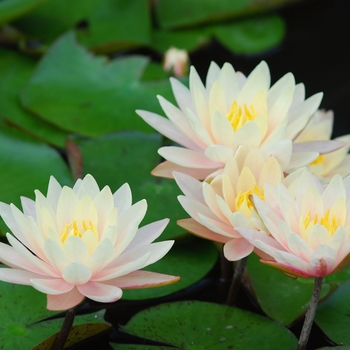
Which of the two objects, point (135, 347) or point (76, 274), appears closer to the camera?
point (76, 274)

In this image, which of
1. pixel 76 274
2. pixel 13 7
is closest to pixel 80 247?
pixel 76 274

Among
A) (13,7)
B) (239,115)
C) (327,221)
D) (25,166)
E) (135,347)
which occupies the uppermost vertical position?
(13,7)

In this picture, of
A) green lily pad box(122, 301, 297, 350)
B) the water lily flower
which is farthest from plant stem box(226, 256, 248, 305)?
the water lily flower

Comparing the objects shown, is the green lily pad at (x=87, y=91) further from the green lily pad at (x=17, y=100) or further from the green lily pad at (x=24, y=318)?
the green lily pad at (x=24, y=318)

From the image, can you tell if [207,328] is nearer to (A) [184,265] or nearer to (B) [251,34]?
(A) [184,265]

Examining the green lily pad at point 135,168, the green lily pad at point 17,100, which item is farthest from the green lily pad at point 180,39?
the green lily pad at point 135,168

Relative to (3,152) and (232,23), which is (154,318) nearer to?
(3,152)

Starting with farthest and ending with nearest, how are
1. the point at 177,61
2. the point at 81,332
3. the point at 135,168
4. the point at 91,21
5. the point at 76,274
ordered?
the point at 91,21, the point at 177,61, the point at 135,168, the point at 81,332, the point at 76,274
